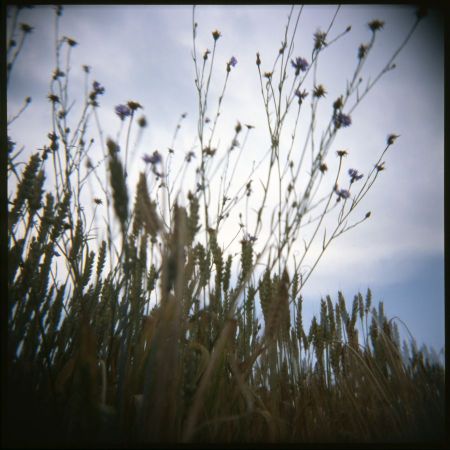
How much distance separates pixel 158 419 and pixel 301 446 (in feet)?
0.95

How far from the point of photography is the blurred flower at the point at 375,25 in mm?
1150

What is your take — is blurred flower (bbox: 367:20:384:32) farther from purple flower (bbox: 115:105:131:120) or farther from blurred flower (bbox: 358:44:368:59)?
purple flower (bbox: 115:105:131:120)

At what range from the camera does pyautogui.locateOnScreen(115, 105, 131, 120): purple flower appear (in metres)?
1.12

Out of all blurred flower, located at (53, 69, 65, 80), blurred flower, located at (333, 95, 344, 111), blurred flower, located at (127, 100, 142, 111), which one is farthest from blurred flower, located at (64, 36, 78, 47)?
blurred flower, located at (333, 95, 344, 111)

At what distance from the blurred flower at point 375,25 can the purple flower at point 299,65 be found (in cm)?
27

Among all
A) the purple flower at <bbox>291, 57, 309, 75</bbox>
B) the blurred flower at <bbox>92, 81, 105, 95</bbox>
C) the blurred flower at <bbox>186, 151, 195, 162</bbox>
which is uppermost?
the purple flower at <bbox>291, 57, 309, 75</bbox>

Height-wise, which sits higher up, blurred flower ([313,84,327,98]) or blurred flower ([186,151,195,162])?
blurred flower ([313,84,327,98])

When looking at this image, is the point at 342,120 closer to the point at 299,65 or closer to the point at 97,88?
the point at 299,65

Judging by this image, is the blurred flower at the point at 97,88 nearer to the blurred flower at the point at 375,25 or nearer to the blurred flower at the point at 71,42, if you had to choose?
the blurred flower at the point at 71,42

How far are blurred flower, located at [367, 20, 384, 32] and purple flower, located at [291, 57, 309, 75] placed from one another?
0.27m

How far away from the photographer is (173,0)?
861mm

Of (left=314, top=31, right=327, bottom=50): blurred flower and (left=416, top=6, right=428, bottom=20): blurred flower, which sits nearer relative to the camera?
(left=416, top=6, right=428, bottom=20): blurred flower

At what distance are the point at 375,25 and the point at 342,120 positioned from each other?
1.28ft

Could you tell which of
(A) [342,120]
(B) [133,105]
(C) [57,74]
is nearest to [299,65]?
(A) [342,120]
